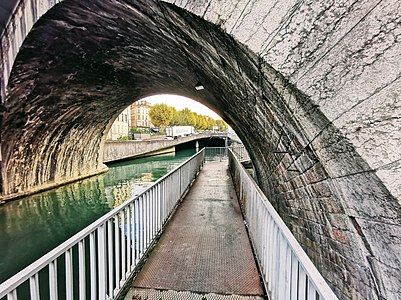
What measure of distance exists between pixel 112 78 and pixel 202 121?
2519 inches

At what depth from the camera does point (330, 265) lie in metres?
2.23

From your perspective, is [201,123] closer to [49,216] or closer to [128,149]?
[128,149]


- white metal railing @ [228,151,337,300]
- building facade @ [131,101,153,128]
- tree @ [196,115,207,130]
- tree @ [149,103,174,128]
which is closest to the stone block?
white metal railing @ [228,151,337,300]

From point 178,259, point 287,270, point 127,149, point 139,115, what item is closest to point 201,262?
point 178,259

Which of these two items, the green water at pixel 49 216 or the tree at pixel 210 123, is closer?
the green water at pixel 49 216

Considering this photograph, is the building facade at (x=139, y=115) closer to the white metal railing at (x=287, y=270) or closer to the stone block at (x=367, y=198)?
the white metal railing at (x=287, y=270)

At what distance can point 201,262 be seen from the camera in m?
3.04

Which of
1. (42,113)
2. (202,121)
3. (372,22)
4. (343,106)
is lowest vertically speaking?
(343,106)

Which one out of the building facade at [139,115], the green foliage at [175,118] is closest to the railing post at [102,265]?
the green foliage at [175,118]

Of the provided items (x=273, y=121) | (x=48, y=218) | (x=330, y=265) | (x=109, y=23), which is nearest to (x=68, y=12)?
(x=109, y=23)

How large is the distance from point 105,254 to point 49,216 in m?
6.26

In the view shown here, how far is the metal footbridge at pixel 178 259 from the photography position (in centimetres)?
152

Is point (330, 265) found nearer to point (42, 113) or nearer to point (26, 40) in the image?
point (26, 40)

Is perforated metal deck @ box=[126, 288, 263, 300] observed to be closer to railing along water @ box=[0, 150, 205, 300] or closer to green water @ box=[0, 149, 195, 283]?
railing along water @ box=[0, 150, 205, 300]
